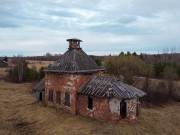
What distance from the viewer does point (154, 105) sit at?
42.0 metres

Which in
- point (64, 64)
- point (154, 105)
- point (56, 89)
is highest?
point (64, 64)

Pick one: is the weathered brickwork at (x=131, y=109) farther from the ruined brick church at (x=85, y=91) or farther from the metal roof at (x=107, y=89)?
the metal roof at (x=107, y=89)

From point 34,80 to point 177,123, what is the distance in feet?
143

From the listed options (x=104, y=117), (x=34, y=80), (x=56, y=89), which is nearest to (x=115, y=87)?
(x=104, y=117)

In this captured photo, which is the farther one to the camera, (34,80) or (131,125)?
(34,80)

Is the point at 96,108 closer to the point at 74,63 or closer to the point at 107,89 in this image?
the point at 107,89

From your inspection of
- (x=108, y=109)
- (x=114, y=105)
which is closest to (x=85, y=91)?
(x=108, y=109)

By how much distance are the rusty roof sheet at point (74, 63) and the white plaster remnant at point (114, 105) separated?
478 cm

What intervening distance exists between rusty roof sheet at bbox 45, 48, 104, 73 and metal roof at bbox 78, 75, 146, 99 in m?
1.52

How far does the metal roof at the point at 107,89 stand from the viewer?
24625 millimetres

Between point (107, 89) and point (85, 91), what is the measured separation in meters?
2.32

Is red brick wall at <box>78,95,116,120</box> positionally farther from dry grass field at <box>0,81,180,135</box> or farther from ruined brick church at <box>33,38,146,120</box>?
dry grass field at <box>0,81,180,135</box>

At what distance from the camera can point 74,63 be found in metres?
27.9

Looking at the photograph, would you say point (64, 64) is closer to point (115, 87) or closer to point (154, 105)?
point (115, 87)
